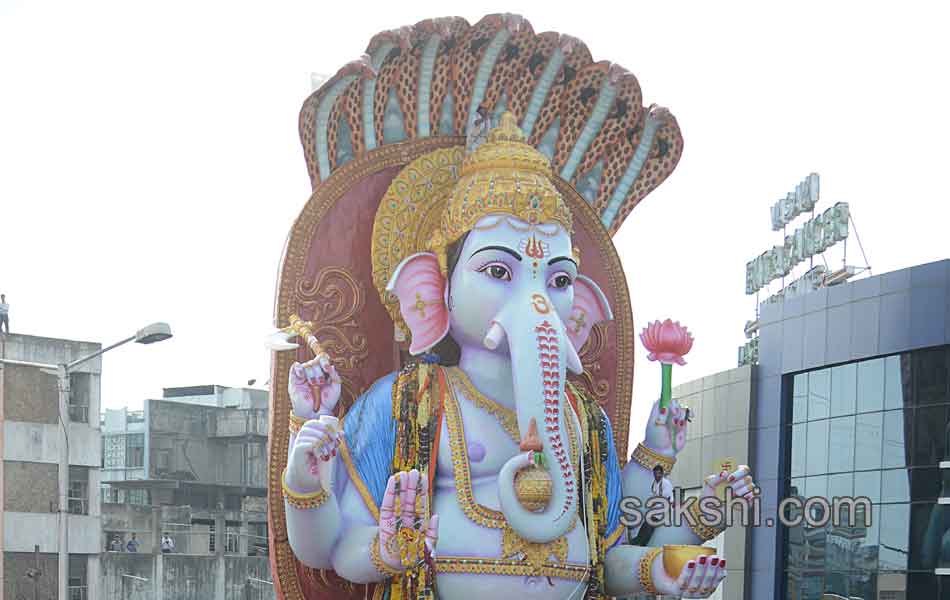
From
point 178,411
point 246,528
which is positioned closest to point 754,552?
point 246,528

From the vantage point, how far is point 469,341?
33.3 ft

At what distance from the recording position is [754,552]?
22.7 meters

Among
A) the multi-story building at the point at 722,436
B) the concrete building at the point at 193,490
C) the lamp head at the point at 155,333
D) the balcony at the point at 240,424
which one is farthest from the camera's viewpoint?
the balcony at the point at 240,424

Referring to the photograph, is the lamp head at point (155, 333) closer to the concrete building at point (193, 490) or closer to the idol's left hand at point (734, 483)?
the idol's left hand at point (734, 483)

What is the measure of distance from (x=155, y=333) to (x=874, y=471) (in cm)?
968

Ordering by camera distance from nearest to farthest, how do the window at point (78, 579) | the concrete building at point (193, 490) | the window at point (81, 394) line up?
the window at point (81, 394) → the window at point (78, 579) → the concrete building at point (193, 490)

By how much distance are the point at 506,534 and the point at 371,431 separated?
936 mm

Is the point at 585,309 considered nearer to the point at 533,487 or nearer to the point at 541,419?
the point at 541,419

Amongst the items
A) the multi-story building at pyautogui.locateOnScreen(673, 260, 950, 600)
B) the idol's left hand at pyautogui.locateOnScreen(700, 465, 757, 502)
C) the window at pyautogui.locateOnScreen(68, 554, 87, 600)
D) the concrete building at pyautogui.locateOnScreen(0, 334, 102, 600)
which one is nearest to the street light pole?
the concrete building at pyautogui.locateOnScreen(0, 334, 102, 600)

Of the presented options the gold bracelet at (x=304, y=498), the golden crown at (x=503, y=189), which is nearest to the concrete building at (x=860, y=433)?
the golden crown at (x=503, y=189)

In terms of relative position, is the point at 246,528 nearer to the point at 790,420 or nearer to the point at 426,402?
the point at 790,420

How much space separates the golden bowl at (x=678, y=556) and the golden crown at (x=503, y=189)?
1.87 m

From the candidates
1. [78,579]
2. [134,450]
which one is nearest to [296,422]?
[78,579]

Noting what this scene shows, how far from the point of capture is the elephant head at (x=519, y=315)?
31.4ft
